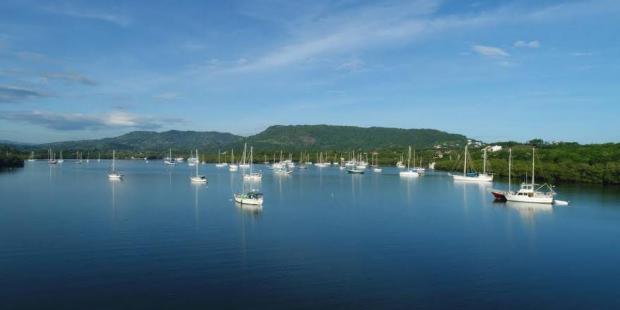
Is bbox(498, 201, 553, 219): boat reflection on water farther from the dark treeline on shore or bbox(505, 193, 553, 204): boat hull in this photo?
the dark treeline on shore

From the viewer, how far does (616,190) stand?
72812 millimetres

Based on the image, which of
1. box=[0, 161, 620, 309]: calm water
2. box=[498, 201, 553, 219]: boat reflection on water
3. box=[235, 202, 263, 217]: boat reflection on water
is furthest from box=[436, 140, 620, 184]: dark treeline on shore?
box=[235, 202, 263, 217]: boat reflection on water

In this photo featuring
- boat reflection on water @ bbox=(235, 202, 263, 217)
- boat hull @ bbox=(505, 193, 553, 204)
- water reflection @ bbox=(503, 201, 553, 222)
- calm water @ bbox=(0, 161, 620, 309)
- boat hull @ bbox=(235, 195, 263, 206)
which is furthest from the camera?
boat hull @ bbox=(505, 193, 553, 204)

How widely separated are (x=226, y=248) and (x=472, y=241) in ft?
51.6

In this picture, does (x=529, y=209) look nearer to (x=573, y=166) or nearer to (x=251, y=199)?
(x=251, y=199)

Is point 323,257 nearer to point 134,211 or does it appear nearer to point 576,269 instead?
point 576,269

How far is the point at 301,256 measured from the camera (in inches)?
1102

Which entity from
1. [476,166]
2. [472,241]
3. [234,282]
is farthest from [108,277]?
[476,166]

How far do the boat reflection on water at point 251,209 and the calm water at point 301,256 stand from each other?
0.49 meters

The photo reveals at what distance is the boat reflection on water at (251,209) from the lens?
45812 millimetres

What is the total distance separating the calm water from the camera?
69.0 feet

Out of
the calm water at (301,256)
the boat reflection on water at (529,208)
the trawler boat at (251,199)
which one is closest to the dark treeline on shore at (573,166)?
the boat reflection on water at (529,208)

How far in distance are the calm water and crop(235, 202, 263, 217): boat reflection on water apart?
0.49 m

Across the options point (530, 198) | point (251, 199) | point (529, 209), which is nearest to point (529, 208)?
point (529, 209)
